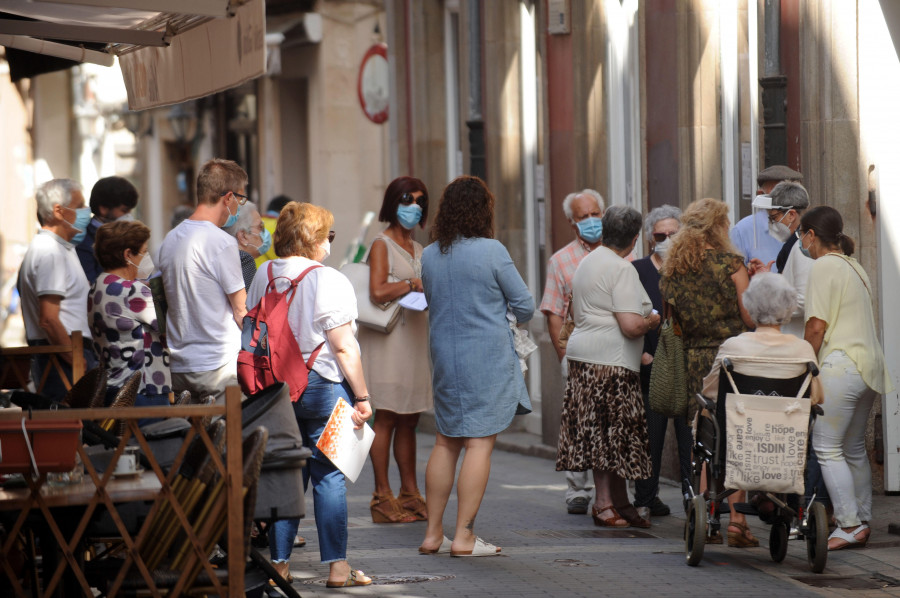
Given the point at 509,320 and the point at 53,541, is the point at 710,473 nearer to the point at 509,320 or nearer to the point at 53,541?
the point at 509,320

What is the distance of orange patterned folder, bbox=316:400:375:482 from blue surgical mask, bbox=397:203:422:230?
7.06ft

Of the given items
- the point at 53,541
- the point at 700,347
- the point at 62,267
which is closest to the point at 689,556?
the point at 700,347

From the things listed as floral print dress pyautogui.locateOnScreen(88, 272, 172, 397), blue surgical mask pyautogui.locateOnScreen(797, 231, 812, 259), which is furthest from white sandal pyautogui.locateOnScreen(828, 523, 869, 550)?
floral print dress pyautogui.locateOnScreen(88, 272, 172, 397)

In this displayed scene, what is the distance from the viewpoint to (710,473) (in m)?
8.02

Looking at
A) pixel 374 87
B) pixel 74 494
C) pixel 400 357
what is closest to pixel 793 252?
pixel 400 357

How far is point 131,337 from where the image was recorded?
8336mm

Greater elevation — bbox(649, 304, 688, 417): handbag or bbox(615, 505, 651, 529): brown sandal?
bbox(649, 304, 688, 417): handbag

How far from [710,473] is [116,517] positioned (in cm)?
354

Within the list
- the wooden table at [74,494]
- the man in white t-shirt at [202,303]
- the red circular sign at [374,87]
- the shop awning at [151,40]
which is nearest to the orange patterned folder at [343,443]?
the man in white t-shirt at [202,303]

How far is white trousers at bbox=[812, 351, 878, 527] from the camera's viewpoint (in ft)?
27.2

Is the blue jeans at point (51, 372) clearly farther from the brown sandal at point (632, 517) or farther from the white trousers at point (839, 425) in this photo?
the white trousers at point (839, 425)

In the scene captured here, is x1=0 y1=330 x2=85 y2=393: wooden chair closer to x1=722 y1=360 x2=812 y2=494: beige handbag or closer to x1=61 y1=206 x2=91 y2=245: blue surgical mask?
x1=61 y1=206 x2=91 y2=245: blue surgical mask

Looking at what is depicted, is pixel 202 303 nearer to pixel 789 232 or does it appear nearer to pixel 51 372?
pixel 51 372

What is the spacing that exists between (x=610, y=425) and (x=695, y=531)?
1.45 metres
